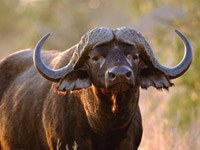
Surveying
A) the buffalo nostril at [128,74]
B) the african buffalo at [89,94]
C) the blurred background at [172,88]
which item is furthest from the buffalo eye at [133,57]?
the blurred background at [172,88]

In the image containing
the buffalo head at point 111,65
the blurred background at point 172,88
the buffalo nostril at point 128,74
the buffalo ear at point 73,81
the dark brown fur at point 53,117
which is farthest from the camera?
the blurred background at point 172,88

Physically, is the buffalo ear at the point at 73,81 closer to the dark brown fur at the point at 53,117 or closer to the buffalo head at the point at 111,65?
the buffalo head at the point at 111,65

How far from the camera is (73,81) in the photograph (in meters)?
7.30

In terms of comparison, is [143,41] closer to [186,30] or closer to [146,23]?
[186,30]

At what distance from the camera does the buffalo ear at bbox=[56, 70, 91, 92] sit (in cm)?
725

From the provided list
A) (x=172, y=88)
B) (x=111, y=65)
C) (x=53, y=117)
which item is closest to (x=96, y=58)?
(x=111, y=65)

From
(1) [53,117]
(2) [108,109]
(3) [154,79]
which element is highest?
(3) [154,79]

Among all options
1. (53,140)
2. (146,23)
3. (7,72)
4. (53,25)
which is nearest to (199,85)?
(7,72)

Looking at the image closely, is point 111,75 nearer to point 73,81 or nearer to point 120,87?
point 120,87

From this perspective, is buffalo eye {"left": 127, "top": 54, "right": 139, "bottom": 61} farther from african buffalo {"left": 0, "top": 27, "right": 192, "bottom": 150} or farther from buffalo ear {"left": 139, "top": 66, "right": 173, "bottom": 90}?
buffalo ear {"left": 139, "top": 66, "right": 173, "bottom": 90}

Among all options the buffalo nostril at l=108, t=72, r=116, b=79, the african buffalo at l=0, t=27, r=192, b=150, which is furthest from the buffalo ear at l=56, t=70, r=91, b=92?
the buffalo nostril at l=108, t=72, r=116, b=79

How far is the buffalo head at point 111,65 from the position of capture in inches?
268

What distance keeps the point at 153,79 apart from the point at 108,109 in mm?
478

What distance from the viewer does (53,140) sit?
7.95 meters
